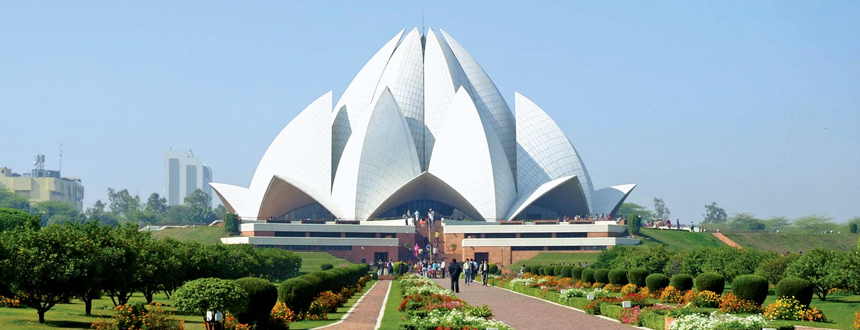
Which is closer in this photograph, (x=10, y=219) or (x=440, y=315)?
(x=440, y=315)

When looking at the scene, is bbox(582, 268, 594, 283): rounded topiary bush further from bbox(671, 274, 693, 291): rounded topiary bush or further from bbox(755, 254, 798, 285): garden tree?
bbox(671, 274, 693, 291): rounded topiary bush

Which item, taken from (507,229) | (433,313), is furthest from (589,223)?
(433,313)

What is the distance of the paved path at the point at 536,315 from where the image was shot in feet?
53.1

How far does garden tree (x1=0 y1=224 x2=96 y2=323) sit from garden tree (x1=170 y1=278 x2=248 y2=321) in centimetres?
328

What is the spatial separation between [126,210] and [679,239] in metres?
96.6

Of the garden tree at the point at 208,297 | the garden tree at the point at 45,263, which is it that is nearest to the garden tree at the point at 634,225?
the garden tree at the point at 45,263

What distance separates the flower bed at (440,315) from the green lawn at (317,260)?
1112 inches

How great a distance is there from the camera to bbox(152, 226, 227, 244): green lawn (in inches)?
2264

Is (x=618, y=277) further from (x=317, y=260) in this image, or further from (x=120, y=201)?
(x=120, y=201)

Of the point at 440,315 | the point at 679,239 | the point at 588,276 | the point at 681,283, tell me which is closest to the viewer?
the point at 440,315

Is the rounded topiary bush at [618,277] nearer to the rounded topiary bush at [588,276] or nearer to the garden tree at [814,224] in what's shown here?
the rounded topiary bush at [588,276]

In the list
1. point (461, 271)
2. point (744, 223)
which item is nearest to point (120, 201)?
point (744, 223)

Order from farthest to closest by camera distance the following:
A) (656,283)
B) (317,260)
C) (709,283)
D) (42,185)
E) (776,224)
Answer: (42,185) < (776,224) < (317,260) < (656,283) < (709,283)

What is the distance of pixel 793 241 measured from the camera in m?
59.8
